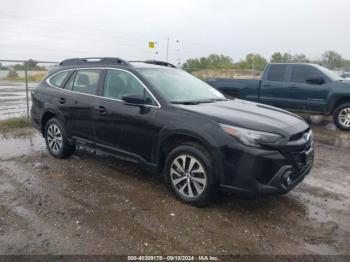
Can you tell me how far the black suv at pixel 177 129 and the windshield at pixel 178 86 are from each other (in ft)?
0.06

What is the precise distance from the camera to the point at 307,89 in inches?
376

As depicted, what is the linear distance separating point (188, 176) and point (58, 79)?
328 centimetres

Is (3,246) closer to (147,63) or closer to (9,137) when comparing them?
(147,63)

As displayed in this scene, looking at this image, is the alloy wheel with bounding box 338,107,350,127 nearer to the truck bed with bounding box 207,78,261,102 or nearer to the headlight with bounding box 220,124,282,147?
the truck bed with bounding box 207,78,261,102

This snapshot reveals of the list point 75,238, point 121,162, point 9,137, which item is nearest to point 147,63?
point 121,162

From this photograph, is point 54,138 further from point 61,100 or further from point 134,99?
point 134,99

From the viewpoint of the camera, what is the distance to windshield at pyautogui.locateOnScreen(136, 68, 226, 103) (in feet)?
14.9

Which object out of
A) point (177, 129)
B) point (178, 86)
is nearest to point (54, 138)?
point (178, 86)

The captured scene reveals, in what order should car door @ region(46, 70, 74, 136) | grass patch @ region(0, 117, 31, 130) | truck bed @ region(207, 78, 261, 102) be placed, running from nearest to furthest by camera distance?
1. car door @ region(46, 70, 74, 136)
2. grass patch @ region(0, 117, 31, 130)
3. truck bed @ region(207, 78, 261, 102)

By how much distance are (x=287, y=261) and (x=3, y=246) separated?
2663 millimetres

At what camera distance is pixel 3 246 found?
3.17 metres

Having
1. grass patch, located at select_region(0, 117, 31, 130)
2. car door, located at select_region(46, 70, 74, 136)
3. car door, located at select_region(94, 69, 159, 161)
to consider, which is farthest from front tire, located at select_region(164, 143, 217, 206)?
grass patch, located at select_region(0, 117, 31, 130)

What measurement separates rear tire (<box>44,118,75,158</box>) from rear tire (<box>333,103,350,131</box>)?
7.24 meters

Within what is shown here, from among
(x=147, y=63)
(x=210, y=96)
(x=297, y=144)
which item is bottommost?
(x=297, y=144)
